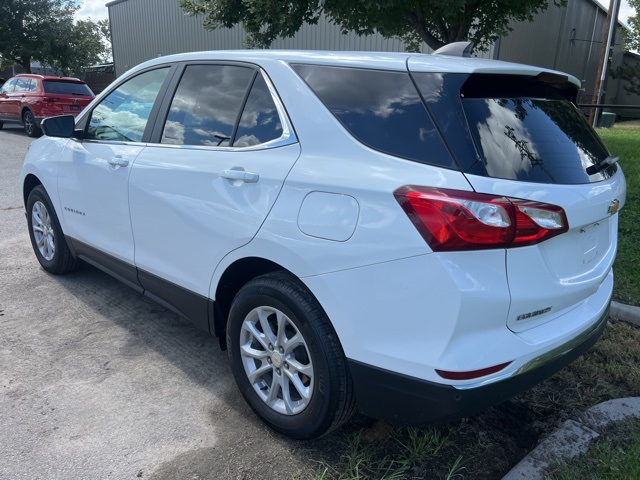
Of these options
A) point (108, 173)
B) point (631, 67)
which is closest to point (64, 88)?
point (108, 173)

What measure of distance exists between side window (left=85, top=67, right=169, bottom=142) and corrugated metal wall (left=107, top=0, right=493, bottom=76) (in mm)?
13000

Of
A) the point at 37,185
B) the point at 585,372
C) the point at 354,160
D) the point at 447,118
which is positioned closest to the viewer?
the point at 447,118

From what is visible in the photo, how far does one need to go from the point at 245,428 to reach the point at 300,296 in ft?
2.80

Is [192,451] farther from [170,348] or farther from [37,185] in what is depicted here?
[37,185]

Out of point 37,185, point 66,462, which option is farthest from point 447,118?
point 37,185

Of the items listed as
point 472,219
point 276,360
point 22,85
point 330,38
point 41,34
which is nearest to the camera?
point 472,219

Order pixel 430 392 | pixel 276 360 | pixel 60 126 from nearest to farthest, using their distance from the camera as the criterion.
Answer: pixel 430 392
pixel 276 360
pixel 60 126

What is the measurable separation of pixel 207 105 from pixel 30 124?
47.0 ft

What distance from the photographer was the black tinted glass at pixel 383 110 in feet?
6.84

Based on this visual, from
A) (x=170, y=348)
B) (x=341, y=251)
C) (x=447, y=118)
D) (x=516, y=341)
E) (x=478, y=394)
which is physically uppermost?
(x=447, y=118)

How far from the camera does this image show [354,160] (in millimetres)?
2217

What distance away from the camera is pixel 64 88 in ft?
48.2

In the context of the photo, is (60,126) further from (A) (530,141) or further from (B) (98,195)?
(A) (530,141)

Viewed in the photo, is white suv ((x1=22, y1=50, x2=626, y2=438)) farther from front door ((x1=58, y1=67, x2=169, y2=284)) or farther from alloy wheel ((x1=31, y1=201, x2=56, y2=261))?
alloy wheel ((x1=31, y1=201, x2=56, y2=261))
